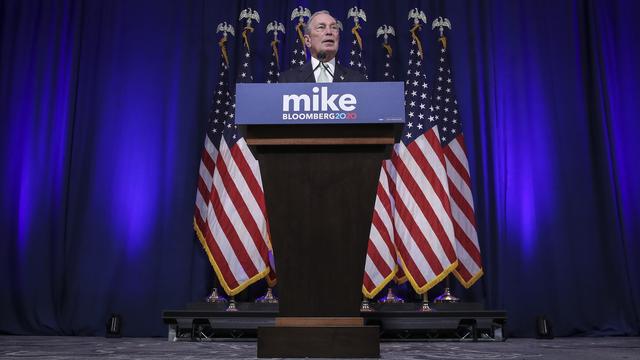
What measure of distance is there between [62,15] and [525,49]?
14.4ft

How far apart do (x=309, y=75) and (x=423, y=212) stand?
2143 mm

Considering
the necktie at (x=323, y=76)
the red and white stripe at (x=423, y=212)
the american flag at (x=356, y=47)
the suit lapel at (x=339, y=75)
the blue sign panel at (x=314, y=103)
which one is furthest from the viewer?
the american flag at (x=356, y=47)

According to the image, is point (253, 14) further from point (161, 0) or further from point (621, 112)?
point (621, 112)

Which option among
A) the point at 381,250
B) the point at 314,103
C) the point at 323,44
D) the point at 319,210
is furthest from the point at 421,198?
the point at 314,103

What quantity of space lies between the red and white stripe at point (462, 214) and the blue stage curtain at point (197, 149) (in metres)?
0.30

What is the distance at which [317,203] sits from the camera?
7.26 ft

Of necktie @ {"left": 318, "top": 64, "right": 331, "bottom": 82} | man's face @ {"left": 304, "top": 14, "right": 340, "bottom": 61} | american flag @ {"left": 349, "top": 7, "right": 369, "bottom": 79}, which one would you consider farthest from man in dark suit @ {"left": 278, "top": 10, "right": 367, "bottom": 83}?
american flag @ {"left": 349, "top": 7, "right": 369, "bottom": 79}

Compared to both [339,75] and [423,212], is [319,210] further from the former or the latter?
[423,212]

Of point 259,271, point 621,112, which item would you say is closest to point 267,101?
point 259,271

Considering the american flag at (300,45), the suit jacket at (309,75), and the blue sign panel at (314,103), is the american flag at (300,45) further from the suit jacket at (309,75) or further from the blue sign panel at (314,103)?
the blue sign panel at (314,103)

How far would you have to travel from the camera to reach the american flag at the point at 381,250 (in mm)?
4516

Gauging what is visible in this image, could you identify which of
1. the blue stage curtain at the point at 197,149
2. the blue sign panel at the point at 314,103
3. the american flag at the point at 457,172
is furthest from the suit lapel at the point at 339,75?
the blue stage curtain at the point at 197,149

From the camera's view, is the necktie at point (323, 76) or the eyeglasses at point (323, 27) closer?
the eyeglasses at point (323, 27)

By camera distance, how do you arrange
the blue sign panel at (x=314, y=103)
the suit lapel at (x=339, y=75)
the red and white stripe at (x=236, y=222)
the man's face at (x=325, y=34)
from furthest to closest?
the red and white stripe at (x=236, y=222) → the suit lapel at (x=339, y=75) → the man's face at (x=325, y=34) → the blue sign panel at (x=314, y=103)
